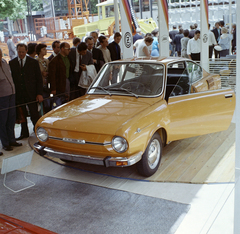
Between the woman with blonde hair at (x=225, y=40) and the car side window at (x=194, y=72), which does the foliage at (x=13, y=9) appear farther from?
the car side window at (x=194, y=72)

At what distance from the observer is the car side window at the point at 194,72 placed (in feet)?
19.2

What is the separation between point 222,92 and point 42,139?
3.18m

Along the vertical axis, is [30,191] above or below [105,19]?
below

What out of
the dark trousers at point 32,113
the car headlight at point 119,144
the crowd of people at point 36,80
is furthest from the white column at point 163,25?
the car headlight at point 119,144

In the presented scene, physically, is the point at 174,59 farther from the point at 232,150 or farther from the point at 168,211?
the point at 168,211

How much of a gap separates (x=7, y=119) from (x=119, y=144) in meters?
3.09

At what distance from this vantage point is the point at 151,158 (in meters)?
4.80

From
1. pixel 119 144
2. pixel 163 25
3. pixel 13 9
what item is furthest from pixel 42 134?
pixel 13 9

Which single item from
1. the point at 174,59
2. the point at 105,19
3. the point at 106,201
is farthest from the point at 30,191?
Answer: the point at 105,19

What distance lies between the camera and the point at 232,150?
5.55 meters

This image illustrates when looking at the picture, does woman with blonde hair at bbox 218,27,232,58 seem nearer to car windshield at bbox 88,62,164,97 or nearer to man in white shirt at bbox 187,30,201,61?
man in white shirt at bbox 187,30,201,61

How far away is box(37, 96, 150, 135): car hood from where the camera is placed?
14.4 feet

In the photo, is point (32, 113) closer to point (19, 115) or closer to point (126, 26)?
point (19, 115)

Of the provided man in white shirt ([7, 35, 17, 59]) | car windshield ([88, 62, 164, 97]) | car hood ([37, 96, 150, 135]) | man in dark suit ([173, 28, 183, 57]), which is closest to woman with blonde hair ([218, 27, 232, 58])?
man in dark suit ([173, 28, 183, 57])
